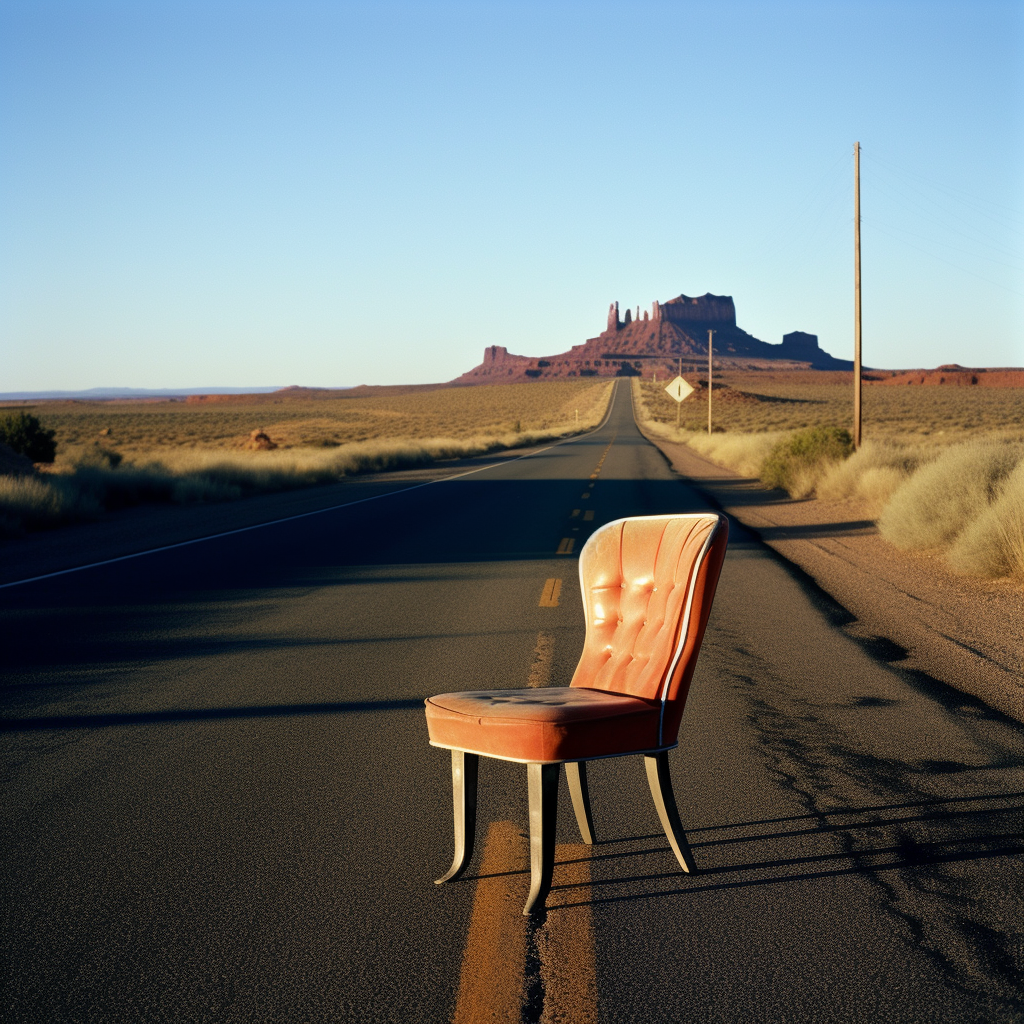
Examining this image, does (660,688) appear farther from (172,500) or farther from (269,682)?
(172,500)

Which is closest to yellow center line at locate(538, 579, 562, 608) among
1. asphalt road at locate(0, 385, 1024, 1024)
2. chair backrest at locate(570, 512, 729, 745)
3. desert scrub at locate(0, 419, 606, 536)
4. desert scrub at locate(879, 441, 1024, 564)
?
asphalt road at locate(0, 385, 1024, 1024)

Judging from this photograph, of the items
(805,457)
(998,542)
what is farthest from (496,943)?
(805,457)

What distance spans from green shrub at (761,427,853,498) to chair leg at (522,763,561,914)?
61.2ft

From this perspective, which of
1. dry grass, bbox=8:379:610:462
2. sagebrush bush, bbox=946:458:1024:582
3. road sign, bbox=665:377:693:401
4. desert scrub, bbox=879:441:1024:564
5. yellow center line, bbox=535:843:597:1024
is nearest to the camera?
yellow center line, bbox=535:843:597:1024

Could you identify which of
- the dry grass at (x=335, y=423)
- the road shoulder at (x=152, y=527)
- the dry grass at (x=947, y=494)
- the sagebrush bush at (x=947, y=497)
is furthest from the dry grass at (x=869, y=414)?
the road shoulder at (x=152, y=527)

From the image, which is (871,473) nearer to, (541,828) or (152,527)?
(152,527)

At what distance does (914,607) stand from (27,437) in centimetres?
2736

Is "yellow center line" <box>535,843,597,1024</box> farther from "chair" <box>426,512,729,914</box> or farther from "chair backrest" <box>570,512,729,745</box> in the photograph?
"chair backrest" <box>570,512,729,745</box>

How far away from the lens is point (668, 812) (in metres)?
3.65

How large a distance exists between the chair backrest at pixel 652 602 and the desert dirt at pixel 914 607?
2.19 m

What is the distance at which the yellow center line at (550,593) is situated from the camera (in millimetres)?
9391

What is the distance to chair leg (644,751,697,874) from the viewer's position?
11.9 ft

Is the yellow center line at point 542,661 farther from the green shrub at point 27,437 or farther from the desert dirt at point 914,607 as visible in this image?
the green shrub at point 27,437

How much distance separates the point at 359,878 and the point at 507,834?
2.35 feet
